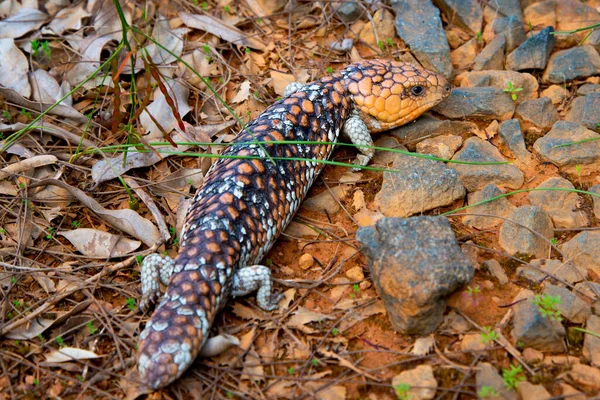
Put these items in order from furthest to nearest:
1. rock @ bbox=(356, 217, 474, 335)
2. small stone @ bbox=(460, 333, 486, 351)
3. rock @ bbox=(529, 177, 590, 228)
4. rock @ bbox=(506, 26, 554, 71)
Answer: rock @ bbox=(506, 26, 554, 71) < rock @ bbox=(529, 177, 590, 228) < small stone @ bbox=(460, 333, 486, 351) < rock @ bbox=(356, 217, 474, 335)

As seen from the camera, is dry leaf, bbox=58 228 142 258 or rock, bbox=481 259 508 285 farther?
dry leaf, bbox=58 228 142 258

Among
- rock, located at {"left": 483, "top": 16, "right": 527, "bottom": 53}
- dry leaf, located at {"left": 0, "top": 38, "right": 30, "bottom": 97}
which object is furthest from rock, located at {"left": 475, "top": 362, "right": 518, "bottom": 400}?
dry leaf, located at {"left": 0, "top": 38, "right": 30, "bottom": 97}

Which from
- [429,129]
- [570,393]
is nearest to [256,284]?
[570,393]

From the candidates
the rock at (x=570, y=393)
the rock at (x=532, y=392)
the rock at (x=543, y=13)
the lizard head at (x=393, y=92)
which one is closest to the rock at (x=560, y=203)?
the lizard head at (x=393, y=92)

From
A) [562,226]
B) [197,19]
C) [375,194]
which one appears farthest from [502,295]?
[197,19]

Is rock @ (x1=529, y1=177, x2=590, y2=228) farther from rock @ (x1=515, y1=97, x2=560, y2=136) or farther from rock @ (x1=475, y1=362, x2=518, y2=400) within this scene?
rock @ (x1=475, y1=362, x2=518, y2=400)
